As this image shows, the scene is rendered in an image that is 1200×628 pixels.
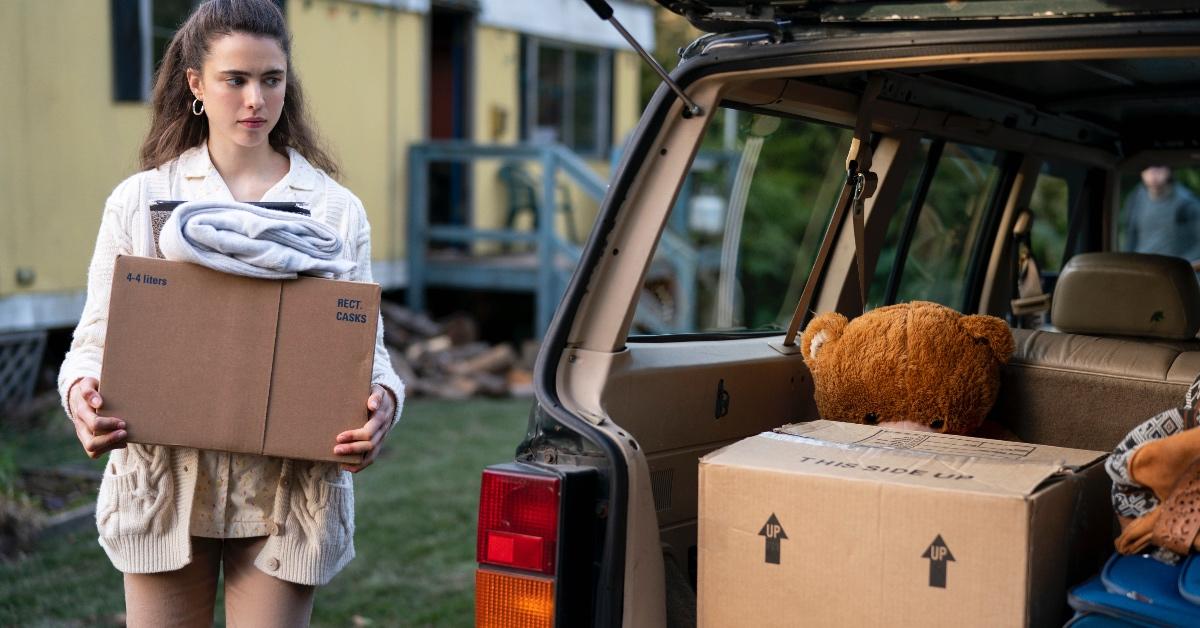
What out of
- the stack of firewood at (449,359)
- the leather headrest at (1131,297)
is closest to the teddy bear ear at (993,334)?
the leather headrest at (1131,297)

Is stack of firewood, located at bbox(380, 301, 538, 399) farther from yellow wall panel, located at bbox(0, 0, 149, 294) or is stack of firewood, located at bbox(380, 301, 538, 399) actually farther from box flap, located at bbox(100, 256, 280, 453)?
box flap, located at bbox(100, 256, 280, 453)

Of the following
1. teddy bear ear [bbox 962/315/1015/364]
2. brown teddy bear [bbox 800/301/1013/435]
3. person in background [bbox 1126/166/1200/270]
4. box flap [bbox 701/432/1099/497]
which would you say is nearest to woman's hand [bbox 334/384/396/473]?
box flap [bbox 701/432/1099/497]

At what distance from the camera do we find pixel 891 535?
2320mm

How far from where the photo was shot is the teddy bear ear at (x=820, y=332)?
339 cm

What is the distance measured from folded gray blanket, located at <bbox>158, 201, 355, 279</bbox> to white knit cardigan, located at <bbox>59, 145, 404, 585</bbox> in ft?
0.55

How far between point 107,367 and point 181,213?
0.33 metres

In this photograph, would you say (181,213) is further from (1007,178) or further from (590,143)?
(590,143)

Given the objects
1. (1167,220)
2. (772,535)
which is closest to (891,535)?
(772,535)

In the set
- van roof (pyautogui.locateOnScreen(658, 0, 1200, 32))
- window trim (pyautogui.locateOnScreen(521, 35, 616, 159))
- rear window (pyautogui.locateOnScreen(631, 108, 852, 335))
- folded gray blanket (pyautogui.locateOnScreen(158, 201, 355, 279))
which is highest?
window trim (pyautogui.locateOnScreen(521, 35, 616, 159))

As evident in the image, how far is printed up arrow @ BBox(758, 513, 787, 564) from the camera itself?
7.97ft

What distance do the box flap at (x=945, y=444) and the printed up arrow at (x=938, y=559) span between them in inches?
13.8

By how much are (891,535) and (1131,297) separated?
1632 mm

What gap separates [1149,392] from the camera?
3.33 m

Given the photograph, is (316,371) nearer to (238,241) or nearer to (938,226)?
(238,241)
